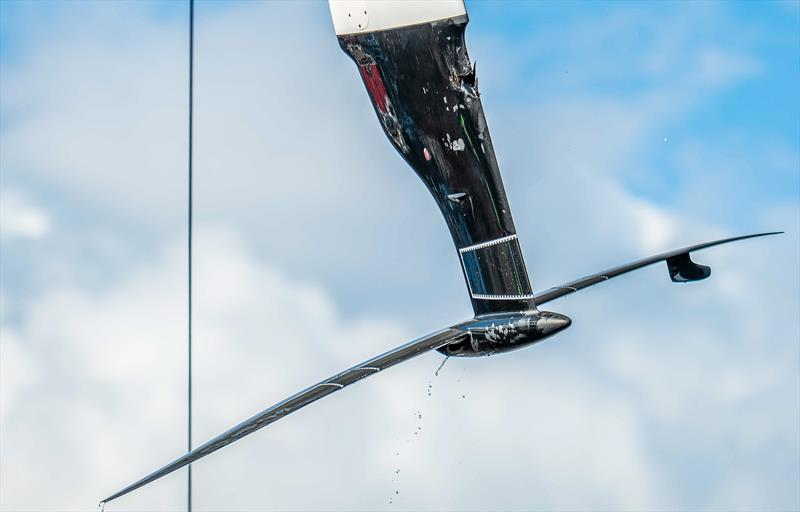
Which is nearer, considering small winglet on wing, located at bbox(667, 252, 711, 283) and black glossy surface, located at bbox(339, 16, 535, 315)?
black glossy surface, located at bbox(339, 16, 535, 315)

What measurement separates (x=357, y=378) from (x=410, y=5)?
217 cm

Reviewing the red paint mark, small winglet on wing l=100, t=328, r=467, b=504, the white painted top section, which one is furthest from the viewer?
the red paint mark

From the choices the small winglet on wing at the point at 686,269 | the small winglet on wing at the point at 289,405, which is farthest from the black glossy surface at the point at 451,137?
the small winglet on wing at the point at 686,269

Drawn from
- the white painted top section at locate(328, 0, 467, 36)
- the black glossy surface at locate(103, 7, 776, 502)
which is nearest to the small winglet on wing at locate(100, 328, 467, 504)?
the black glossy surface at locate(103, 7, 776, 502)

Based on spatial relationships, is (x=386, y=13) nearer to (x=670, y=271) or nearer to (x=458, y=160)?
(x=458, y=160)

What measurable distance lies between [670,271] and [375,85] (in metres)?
3.10

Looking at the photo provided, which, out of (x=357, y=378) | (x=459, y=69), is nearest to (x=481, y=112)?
(x=459, y=69)

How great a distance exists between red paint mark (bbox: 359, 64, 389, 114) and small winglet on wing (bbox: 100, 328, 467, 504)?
4.82 ft

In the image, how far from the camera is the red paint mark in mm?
6879

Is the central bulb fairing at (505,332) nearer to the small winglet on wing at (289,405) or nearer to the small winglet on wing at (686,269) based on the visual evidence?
the small winglet on wing at (289,405)

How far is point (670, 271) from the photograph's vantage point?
882cm

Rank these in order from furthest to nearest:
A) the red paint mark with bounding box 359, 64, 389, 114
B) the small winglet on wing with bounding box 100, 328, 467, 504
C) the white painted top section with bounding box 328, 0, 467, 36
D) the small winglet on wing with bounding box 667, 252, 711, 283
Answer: the small winglet on wing with bounding box 667, 252, 711, 283 → the red paint mark with bounding box 359, 64, 389, 114 → the white painted top section with bounding box 328, 0, 467, 36 → the small winglet on wing with bounding box 100, 328, 467, 504

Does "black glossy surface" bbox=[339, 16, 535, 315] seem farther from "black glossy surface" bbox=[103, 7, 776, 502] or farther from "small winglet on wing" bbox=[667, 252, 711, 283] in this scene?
"small winglet on wing" bbox=[667, 252, 711, 283]

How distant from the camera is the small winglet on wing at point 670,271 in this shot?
7.49 meters
